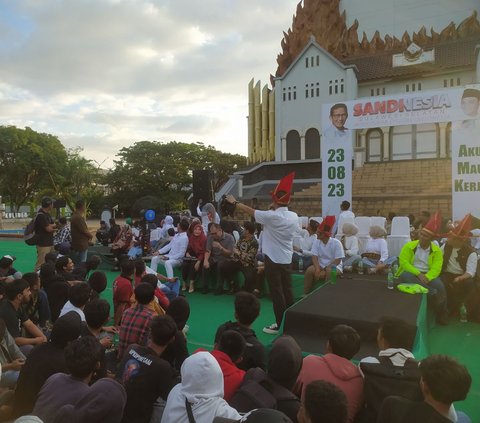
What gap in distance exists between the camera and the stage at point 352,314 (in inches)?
162

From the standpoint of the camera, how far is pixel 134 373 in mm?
2648

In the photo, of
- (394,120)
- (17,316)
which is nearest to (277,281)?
(17,316)

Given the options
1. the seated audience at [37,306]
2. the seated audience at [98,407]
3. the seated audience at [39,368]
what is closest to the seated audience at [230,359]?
the seated audience at [98,407]

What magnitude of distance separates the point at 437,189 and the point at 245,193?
1347 centimetres

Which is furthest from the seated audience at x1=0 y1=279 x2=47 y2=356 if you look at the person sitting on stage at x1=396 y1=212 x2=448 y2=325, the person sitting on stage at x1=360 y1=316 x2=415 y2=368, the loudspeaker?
the loudspeaker

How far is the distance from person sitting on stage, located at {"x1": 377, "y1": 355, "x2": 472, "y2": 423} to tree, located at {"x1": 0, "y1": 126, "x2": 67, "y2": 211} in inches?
1581

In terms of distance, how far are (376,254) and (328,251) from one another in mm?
1277

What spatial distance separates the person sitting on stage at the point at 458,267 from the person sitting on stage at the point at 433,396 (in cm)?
425

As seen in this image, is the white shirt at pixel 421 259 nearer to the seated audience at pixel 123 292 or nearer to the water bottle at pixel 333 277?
the water bottle at pixel 333 277

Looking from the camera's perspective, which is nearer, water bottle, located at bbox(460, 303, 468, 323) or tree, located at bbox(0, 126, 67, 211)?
water bottle, located at bbox(460, 303, 468, 323)

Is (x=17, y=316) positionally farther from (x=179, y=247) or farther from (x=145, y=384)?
(x=179, y=247)

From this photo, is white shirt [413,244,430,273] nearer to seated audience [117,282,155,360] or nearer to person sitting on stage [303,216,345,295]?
person sitting on stage [303,216,345,295]

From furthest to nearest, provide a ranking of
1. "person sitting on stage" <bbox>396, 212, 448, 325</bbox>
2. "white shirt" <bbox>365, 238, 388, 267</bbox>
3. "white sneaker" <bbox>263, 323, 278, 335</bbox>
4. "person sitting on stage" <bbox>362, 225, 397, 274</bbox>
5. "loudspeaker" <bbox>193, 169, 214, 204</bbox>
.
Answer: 1. "loudspeaker" <bbox>193, 169, 214, 204</bbox>
2. "white shirt" <bbox>365, 238, 388, 267</bbox>
3. "person sitting on stage" <bbox>362, 225, 397, 274</bbox>
4. "person sitting on stage" <bbox>396, 212, 448, 325</bbox>
5. "white sneaker" <bbox>263, 323, 278, 335</bbox>

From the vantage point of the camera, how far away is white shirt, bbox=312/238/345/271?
6.41m
